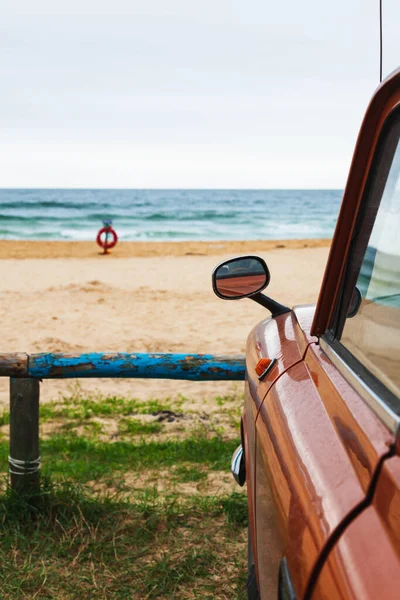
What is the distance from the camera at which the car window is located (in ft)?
4.32

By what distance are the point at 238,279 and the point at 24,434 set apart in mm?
1598

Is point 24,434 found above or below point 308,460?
below

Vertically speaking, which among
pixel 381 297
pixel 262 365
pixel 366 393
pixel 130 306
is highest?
pixel 381 297

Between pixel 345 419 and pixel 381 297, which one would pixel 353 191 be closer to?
pixel 381 297

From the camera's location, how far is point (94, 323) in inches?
361

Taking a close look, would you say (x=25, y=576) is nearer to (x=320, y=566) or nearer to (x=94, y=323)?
(x=320, y=566)

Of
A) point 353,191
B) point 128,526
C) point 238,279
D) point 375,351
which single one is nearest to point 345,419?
point 375,351

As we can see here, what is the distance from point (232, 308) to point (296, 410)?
8851 mm

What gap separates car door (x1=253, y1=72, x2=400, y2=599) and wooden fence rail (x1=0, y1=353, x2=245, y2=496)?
66.1 inches

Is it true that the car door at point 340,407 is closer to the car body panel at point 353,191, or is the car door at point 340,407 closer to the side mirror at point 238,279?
the car body panel at point 353,191

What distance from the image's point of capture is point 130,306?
10617 mm

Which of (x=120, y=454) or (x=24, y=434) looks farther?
(x=120, y=454)

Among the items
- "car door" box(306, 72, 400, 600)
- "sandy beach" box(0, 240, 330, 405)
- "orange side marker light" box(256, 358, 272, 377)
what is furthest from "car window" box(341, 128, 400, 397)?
"sandy beach" box(0, 240, 330, 405)

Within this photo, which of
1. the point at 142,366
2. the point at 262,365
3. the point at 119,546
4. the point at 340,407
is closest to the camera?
the point at 340,407
